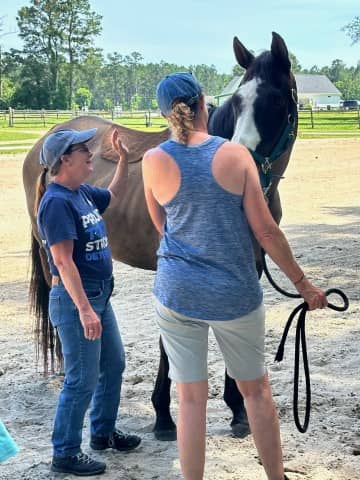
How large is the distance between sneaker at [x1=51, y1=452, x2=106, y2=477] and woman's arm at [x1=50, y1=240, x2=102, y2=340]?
0.69 meters

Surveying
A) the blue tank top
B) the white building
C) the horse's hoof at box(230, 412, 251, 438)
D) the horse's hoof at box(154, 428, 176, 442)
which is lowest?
the horse's hoof at box(154, 428, 176, 442)

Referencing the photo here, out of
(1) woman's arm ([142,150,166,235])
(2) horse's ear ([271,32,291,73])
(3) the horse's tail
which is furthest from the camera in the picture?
(3) the horse's tail

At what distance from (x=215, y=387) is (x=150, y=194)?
6.14ft

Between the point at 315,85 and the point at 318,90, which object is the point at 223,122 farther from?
the point at 315,85

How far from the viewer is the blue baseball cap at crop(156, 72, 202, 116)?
2.50 m

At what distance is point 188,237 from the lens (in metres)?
2.50

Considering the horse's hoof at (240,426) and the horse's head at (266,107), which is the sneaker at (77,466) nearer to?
the horse's hoof at (240,426)

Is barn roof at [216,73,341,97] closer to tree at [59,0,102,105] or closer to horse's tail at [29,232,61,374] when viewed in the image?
tree at [59,0,102,105]

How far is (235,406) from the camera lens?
12.2 feet

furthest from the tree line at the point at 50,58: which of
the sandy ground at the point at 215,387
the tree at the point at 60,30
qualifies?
the sandy ground at the point at 215,387

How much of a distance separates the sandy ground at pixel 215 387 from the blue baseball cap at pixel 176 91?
172 centimetres

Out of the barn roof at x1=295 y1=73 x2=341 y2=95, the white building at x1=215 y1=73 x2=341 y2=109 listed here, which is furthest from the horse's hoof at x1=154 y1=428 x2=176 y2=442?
the barn roof at x1=295 y1=73 x2=341 y2=95

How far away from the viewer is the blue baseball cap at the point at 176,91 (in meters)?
2.50

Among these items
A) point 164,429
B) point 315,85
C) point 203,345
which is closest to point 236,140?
point 203,345
